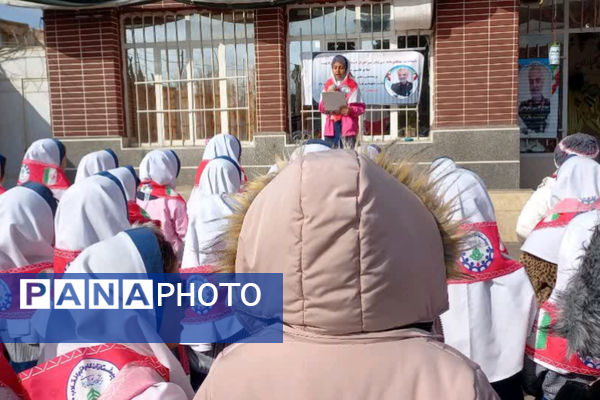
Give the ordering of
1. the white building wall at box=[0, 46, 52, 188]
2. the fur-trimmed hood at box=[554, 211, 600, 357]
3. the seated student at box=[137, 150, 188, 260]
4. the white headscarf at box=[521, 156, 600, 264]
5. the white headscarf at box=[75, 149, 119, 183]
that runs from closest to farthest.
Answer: the fur-trimmed hood at box=[554, 211, 600, 357] < the white headscarf at box=[521, 156, 600, 264] < the seated student at box=[137, 150, 188, 260] < the white headscarf at box=[75, 149, 119, 183] < the white building wall at box=[0, 46, 52, 188]

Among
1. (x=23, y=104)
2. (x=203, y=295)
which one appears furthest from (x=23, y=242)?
(x=23, y=104)

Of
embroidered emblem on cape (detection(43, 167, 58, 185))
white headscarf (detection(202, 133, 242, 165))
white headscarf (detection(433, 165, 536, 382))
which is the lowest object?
white headscarf (detection(433, 165, 536, 382))

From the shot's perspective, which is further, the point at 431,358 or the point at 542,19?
the point at 542,19

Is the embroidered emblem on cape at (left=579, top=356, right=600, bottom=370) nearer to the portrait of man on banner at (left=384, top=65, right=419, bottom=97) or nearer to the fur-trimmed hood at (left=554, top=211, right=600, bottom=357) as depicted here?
the fur-trimmed hood at (left=554, top=211, right=600, bottom=357)

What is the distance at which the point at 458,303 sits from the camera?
294 centimetres

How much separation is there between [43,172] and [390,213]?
564 cm

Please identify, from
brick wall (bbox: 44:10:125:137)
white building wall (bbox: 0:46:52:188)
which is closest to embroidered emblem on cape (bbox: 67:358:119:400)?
brick wall (bbox: 44:10:125:137)

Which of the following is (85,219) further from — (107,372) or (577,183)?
(577,183)

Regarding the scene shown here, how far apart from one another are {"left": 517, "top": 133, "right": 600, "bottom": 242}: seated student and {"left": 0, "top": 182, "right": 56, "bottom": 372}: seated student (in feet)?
10.2

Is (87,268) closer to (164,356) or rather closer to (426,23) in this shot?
(164,356)

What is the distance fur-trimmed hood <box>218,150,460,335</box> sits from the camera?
1141 millimetres

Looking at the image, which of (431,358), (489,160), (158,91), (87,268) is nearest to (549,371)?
(431,358)

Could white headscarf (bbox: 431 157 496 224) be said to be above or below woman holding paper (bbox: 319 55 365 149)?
below

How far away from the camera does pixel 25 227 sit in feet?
10.5
